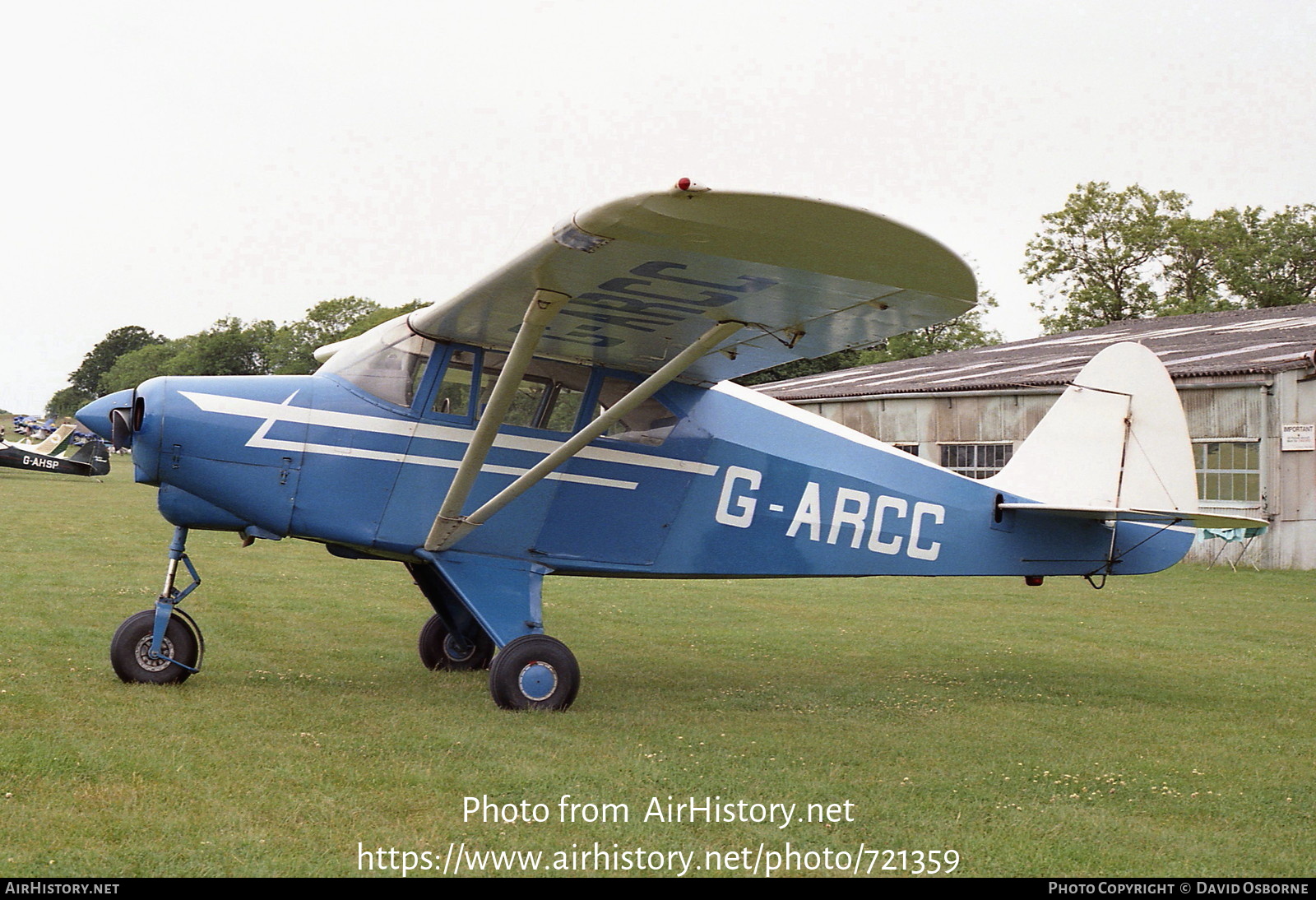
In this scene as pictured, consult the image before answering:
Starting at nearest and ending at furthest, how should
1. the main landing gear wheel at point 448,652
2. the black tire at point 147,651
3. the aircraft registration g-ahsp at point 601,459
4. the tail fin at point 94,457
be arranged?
the aircraft registration g-ahsp at point 601,459
the black tire at point 147,651
the main landing gear wheel at point 448,652
the tail fin at point 94,457

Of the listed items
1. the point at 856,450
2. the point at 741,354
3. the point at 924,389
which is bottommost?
the point at 856,450

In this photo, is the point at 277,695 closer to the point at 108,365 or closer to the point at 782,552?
the point at 782,552

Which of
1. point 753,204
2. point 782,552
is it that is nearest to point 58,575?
point 782,552

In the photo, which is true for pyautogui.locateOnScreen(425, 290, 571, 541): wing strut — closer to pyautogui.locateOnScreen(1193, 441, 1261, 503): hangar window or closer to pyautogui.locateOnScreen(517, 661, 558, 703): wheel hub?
pyautogui.locateOnScreen(517, 661, 558, 703): wheel hub

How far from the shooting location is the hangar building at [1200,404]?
19.4 metres

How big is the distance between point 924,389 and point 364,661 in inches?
720

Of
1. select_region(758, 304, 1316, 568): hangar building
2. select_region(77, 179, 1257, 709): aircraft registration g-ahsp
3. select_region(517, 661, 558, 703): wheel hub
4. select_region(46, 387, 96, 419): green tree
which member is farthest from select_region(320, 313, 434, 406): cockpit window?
select_region(46, 387, 96, 419): green tree

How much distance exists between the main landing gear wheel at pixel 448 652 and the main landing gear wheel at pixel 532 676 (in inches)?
68.0

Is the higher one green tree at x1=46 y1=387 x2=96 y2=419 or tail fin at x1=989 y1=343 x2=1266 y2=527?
green tree at x1=46 y1=387 x2=96 y2=419

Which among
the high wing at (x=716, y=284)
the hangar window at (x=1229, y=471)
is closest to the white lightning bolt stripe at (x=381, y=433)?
the high wing at (x=716, y=284)

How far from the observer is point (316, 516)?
6926 mm

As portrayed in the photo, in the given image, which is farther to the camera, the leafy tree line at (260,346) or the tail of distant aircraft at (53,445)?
the leafy tree line at (260,346)

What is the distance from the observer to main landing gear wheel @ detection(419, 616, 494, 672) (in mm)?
8445

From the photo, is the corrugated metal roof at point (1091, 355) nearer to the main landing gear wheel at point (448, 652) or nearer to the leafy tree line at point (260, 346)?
the main landing gear wheel at point (448, 652)
